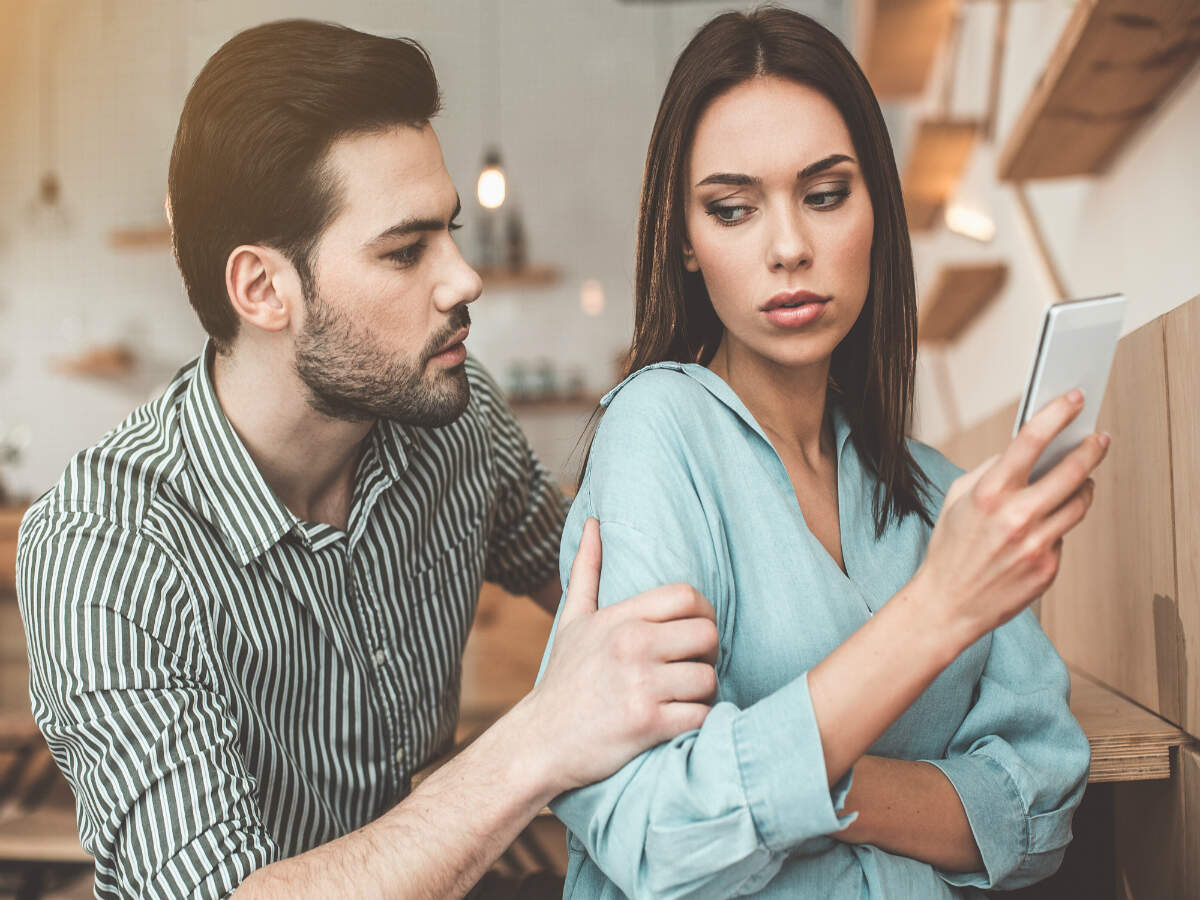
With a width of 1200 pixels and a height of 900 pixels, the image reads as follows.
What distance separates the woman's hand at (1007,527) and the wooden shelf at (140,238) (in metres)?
5.01

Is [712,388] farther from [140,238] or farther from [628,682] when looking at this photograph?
[140,238]

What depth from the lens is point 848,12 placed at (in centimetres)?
494

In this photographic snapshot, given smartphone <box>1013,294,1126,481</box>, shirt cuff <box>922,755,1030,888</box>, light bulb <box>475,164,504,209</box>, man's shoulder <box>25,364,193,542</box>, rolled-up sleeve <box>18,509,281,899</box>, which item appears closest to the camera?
smartphone <box>1013,294,1126,481</box>

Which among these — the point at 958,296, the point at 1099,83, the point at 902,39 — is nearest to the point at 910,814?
the point at 1099,83

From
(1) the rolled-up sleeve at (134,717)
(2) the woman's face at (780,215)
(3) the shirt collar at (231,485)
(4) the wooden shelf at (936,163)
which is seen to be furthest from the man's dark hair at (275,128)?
(4) the wooden shelf at (936,163)

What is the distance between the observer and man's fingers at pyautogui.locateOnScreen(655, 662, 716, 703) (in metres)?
0.77

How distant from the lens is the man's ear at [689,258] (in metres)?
1.04

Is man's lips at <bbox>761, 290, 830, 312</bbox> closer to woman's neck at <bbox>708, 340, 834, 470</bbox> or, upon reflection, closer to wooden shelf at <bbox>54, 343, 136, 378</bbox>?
woman's neck at <bbox>708, 340, 834, 470</bbox>

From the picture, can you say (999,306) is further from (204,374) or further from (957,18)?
(204,374)

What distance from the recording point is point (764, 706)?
718 mm

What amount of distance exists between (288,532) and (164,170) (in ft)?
14.9

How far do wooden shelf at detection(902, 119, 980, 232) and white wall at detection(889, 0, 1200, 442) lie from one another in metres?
0.07

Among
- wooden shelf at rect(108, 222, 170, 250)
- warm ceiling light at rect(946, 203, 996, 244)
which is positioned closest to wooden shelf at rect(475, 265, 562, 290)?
wooden shelf at rect(108, 222, 170, 250)

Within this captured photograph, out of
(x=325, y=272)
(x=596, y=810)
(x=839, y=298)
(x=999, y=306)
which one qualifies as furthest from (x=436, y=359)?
(x=999, y=306)
